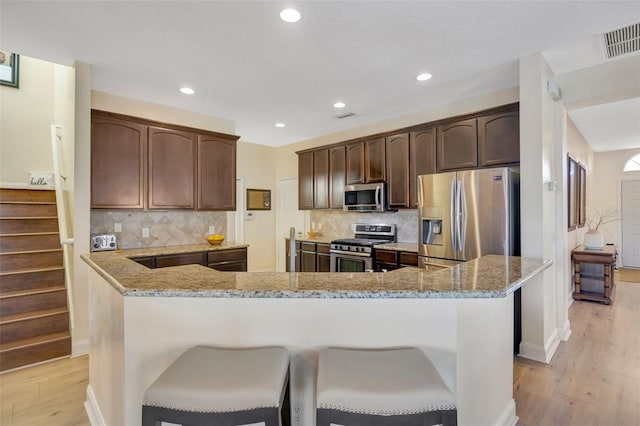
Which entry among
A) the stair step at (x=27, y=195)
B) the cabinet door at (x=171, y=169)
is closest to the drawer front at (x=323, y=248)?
the cabinet door at (x=171, y=169)

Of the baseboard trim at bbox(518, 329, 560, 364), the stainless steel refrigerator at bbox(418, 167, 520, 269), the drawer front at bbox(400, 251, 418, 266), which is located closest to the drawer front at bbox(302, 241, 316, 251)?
the drawer front at bbox(400, 251, 418, 266)

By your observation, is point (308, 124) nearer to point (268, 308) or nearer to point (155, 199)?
point (155, 199)

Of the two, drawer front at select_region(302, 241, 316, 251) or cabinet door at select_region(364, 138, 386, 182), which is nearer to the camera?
cabinet door at select_region(364, 138, 386, 182)

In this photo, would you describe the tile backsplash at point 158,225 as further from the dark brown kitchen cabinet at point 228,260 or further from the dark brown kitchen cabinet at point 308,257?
the dark brown kitchen cabinet at point 308,257

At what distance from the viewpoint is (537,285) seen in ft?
9.48

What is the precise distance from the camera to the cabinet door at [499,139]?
325 centimetres

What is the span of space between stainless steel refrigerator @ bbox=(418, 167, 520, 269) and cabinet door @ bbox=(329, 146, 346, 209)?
1.67 m

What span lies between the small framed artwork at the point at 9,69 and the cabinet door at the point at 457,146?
5881 millimetres

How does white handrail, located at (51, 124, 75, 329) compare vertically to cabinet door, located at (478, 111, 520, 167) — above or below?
below

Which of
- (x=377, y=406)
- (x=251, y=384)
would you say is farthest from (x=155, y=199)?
(x=377, y=406)

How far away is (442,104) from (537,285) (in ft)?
8.07

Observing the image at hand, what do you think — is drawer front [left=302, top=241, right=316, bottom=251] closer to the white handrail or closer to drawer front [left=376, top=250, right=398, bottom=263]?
drawer front [left=376, top=250, right=398, bottom=263]

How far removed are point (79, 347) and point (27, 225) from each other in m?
1.73

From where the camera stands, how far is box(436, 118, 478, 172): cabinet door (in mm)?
3576
